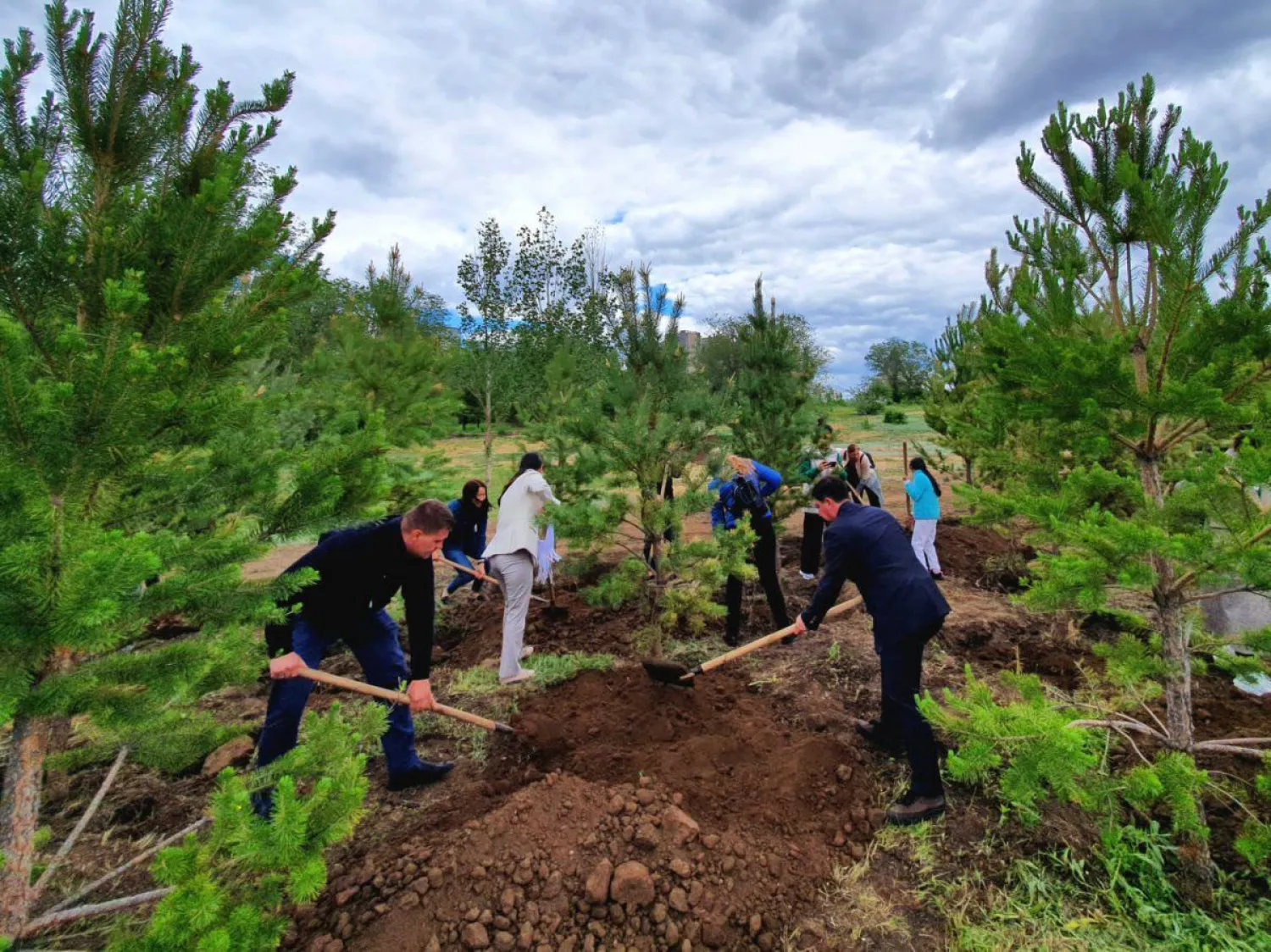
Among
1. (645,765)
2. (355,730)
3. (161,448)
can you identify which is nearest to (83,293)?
(161,448)

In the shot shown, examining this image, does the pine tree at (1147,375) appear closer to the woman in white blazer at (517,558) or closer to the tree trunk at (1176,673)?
the tree trunk at (1176,673)

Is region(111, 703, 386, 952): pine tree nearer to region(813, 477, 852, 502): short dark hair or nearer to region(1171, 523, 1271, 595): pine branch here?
region(813, 477, 852, 502): short dark hair

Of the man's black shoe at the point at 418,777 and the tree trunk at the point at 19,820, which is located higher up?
the tree trunk at the point at 19,820

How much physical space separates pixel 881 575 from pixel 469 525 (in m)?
4.04

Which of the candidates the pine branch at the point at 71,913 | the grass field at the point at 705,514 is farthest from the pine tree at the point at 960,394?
the pine branch at the point at 71,913

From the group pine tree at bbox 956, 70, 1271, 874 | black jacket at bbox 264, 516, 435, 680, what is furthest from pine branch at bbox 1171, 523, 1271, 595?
black jacket at bbox 264, 516, 435, 680

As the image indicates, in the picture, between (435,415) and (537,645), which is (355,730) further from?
(435,415)

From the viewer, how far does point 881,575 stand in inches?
147

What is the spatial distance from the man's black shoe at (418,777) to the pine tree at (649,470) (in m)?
1.74

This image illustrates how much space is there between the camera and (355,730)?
8.20 ft

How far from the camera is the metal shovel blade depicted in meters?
4.61

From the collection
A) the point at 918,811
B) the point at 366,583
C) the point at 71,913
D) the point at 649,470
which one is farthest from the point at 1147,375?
the point at 71,913

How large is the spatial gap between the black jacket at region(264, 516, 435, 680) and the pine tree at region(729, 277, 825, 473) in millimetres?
5336

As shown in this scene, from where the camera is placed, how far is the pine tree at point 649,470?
493 cm
